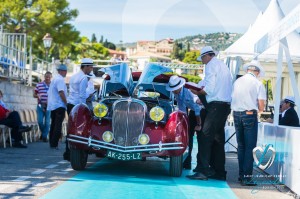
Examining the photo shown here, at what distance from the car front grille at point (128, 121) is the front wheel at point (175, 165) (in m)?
0.73

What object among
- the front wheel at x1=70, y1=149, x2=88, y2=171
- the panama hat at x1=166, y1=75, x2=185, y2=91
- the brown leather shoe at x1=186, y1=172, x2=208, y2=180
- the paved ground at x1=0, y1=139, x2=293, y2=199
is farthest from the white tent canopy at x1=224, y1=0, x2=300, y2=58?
the front wheel at x1=70, y1=149, x2=88, y2=171

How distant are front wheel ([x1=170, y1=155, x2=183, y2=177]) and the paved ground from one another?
13cm

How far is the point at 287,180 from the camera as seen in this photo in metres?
9.86

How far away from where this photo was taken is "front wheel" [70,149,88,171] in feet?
35.8

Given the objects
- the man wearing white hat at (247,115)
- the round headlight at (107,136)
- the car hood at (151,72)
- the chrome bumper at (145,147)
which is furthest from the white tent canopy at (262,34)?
the round headlight at (107,136)

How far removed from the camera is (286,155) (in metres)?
10.1

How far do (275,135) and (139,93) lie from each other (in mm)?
2644

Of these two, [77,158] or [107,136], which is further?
[77,158]

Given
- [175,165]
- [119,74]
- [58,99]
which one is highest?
[119,74]

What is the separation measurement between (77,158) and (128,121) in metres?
1.16

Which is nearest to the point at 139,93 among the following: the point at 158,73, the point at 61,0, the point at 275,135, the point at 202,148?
the point at 158,73

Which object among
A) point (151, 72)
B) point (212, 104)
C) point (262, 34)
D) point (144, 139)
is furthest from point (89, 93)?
point (262, 34)

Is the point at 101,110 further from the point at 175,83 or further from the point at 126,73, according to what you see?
the point at 175,83

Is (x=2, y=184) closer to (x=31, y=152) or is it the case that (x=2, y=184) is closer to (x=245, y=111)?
(x=245, y=111)
